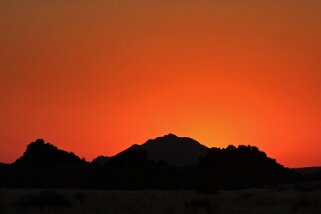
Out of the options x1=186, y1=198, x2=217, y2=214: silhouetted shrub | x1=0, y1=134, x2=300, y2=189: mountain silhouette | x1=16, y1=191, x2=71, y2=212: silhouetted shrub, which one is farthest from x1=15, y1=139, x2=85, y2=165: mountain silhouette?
x1=186, y1=198, x2=217, y2=214: silhouetted shrub

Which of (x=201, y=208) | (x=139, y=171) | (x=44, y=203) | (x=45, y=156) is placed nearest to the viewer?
(x=201, y=208)

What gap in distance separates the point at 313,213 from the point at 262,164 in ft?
316

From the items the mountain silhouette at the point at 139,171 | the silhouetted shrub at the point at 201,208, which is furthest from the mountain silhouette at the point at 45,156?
the silhouetted shrub at the point at 201,208

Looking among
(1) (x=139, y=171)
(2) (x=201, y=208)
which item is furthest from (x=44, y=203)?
(1) (x=139, y=171)

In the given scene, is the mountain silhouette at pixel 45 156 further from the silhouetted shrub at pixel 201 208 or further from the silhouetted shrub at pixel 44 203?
the silhouetted shrub at pixel 201 208

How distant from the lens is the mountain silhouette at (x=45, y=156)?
119 meters

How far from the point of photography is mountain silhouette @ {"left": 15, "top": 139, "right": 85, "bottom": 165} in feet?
391

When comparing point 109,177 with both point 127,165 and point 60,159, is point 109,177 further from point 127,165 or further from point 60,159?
point 60,159

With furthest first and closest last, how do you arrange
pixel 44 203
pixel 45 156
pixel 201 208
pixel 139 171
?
pixel 45 156 < pixel 139 171 < pixel 44 203 < pixel 201 208

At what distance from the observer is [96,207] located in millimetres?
32125

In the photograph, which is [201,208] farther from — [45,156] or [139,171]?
[45,156]

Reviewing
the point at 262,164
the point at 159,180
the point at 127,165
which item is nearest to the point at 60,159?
the point at 127,165

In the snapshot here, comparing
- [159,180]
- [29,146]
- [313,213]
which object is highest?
[29,146]

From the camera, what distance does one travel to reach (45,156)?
120 m
